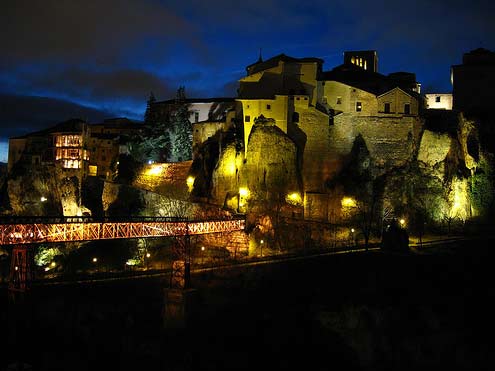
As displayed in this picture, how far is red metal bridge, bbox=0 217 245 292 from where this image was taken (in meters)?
34.9

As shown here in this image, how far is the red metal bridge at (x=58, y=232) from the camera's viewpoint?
115ft

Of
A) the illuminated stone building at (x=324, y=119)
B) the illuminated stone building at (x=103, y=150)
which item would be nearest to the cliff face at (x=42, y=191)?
the illuminated stone building at (x=103, y=150)

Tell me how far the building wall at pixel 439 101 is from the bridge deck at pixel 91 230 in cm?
4248

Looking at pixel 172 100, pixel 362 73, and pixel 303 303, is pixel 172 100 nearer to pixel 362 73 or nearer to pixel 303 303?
pixel 362 73

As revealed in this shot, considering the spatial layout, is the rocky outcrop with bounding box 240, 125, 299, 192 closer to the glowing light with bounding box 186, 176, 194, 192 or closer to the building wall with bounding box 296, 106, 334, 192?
the building wall with bounding box 296, 106, 334, 192

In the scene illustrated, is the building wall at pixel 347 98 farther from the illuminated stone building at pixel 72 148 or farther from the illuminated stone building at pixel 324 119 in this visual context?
the illuminated stone building at pixel 72 148

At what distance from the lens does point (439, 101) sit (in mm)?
78562

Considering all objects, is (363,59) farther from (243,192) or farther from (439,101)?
(243,192)

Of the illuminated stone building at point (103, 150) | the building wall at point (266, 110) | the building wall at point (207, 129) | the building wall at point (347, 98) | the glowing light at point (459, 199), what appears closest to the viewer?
the glowing light at point (459, 199)

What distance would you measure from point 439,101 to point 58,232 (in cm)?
6010

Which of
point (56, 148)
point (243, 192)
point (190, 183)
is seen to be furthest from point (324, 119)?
point (56, 148)

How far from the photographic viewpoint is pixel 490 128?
71438 mm

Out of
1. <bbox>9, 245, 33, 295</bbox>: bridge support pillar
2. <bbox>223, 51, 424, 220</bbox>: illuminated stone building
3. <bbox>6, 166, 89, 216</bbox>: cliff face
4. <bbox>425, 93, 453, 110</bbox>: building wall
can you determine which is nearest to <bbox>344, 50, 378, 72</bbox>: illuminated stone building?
<bbox>425, 93, 453, 110</bbox>: building wall

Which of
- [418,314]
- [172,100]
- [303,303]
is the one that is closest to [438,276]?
[418,314]
